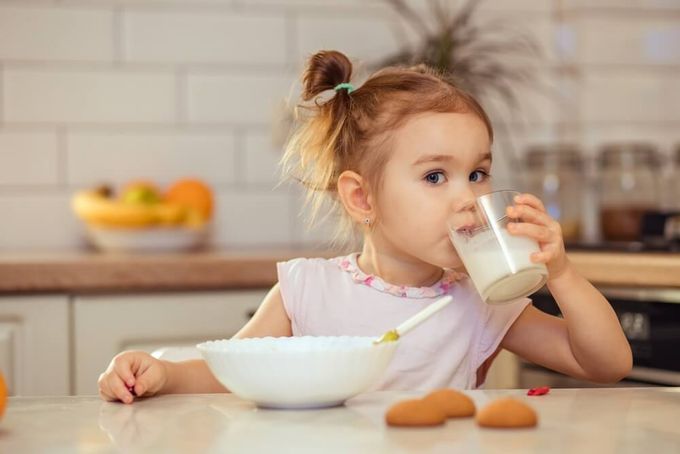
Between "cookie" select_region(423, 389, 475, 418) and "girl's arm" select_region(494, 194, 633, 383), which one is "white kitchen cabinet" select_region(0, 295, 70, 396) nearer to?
"girl's arm" select_region(494, 194, 633, 383)

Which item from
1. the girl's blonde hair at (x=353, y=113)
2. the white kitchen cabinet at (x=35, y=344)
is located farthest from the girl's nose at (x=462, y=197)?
the white kitchen cabinet at (x=35, y=344)

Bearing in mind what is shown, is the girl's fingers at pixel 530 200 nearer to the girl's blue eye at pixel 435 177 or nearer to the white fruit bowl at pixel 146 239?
the girl's blue eye at pixel 435 177

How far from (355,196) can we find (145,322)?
29.6 inches

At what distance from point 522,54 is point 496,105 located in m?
0.16

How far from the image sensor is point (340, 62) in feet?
5.14

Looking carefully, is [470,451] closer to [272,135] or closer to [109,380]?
[109,380]

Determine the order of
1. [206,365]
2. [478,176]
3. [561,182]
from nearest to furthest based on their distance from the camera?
[206,365]
[478,176]
[561,182]

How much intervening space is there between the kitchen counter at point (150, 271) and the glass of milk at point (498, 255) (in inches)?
Answer: 31.0

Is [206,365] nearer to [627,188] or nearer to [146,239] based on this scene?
[146,239]

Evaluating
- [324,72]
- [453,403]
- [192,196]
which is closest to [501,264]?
[453,403]

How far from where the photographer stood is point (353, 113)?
1.55 m

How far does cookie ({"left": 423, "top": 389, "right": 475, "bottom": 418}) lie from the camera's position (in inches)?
33.4

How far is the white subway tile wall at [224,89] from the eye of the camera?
8.43 ft

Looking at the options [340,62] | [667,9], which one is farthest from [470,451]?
[667,9]
